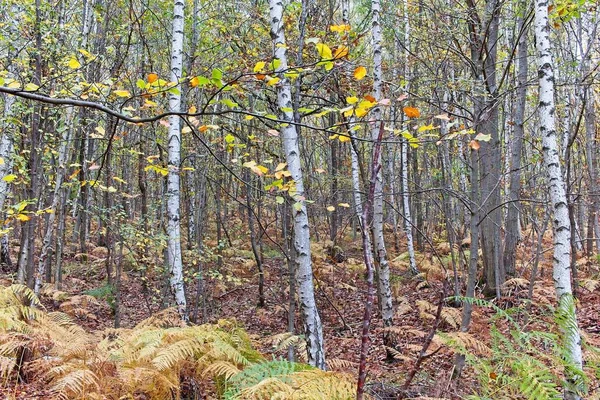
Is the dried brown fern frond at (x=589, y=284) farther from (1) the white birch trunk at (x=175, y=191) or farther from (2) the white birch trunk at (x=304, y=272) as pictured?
(1) the white birch trunk at (x=175, y=191)

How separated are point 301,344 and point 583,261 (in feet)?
28.1

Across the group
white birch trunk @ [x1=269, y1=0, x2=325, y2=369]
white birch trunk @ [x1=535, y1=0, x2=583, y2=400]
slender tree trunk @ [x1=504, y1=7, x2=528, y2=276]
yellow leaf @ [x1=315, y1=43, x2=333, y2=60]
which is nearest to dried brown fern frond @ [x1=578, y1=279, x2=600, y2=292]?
slender tree trunk @ [x1=504, y1=7, x2=528, y2=276]

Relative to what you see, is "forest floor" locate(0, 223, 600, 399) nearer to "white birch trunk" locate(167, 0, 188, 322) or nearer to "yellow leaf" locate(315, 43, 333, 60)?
"white birch trunk" locate(167, 0, 188, 322)

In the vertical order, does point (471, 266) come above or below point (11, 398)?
above

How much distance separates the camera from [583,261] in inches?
402

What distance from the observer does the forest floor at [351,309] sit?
4664 mm

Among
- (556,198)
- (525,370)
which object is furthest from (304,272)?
(556,198)

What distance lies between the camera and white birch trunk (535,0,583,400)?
3.34 meters

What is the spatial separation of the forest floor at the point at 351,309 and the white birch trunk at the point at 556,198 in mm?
546

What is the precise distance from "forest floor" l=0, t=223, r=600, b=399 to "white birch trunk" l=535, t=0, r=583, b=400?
1.79 feet

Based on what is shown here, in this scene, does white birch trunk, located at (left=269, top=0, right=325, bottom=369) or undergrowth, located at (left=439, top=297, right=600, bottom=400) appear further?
white birch trunk, located at (left=269, top=0, right=325, bottom=369)

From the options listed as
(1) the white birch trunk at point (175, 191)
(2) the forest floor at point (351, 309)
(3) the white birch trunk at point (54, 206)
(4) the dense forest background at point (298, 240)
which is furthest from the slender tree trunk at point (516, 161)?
(3) the white birch trunk at point (54, 206)

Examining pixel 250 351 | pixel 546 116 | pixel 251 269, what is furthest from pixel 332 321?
pixel 546 116

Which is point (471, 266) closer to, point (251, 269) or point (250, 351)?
point (250, 351)
